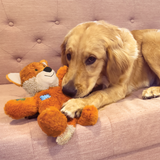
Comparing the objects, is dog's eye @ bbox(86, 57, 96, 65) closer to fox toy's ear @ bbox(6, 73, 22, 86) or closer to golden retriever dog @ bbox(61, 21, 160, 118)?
golden retriever dog @ bbox(61, 21, 160, 118)

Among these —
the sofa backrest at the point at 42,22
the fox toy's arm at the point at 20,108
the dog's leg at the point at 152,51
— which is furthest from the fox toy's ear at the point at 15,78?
the dog's leg at the point at 152,51

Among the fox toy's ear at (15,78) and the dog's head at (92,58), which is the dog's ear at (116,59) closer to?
the dog's head at (92,58)

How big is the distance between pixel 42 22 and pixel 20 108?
1.36 m

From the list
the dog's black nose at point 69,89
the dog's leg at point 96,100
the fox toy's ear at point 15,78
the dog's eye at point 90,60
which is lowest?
the dog's leg at point 96,100

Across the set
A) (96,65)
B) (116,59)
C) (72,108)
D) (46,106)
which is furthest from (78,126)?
(116,59)

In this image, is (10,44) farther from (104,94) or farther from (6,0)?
(104,94)

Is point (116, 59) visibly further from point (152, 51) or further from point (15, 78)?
point (15, 78)

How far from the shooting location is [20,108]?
1.02 m

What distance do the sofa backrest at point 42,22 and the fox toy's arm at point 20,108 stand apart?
3.78ft

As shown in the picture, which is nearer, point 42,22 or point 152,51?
point 152,51

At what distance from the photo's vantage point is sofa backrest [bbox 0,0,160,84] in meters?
1.91

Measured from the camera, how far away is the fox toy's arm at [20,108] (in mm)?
1012

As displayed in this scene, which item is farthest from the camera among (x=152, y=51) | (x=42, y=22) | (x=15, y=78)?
(x=42, y=22)

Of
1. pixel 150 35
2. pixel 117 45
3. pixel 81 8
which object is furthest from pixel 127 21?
pixel 117 45
